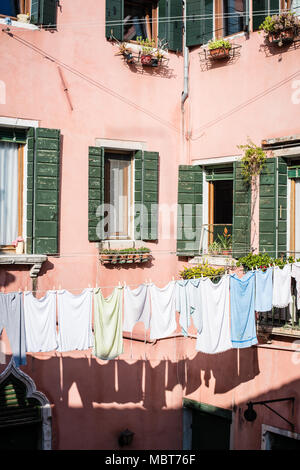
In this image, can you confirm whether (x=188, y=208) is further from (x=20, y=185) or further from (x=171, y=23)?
(x=171, y=23)

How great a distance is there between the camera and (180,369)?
38.2ft

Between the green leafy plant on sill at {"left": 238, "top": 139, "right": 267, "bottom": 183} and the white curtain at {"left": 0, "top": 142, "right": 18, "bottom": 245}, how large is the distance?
4103 millimetres

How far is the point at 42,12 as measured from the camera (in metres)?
10.4

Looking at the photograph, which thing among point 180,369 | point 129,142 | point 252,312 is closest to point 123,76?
point 129,142

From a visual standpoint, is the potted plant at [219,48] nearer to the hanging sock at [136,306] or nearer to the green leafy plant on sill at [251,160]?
the green leafy plant on sill at [251,160]

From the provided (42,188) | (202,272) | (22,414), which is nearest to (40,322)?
(22,414)

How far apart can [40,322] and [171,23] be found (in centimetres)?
643

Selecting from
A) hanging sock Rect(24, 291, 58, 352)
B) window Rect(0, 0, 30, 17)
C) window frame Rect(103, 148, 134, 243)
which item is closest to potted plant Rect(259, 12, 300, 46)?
window frame Rect(103, 148, 134, 243)

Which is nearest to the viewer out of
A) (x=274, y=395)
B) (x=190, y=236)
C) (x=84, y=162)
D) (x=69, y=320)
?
(x=69, y=320)

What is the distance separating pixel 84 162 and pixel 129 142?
39.6 inches

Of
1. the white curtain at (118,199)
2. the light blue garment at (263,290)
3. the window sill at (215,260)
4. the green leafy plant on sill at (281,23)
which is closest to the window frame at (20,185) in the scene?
the white curtain at (118,199)
